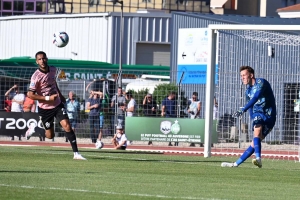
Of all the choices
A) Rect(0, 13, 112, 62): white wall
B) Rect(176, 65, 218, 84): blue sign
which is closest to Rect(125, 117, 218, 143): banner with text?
Rect(176, 65, 218, 84): blue sign

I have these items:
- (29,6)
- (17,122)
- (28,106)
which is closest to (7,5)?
(29,6)

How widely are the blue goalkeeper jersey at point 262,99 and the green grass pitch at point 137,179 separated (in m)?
0.99

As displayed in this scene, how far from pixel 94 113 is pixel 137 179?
49.1ft

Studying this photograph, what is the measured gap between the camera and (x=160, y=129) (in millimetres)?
27250

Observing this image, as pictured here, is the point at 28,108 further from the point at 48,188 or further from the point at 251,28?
the point at 48,188

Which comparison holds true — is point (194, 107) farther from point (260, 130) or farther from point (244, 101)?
point (260, 130)

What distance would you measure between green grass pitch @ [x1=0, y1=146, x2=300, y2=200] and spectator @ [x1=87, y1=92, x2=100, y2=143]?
973 centimetres

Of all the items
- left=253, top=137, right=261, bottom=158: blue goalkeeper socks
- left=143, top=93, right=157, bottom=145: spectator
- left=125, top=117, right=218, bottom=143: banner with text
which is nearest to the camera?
left=253, top=137, right=261, bottom=158: blue goalkeeper socks

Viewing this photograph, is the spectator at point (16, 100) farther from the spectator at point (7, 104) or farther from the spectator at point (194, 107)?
the spectator at point (194, 107)

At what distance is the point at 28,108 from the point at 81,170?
1536 centimetres

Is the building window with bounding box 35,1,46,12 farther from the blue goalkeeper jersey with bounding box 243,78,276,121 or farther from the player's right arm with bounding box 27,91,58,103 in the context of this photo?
the blue goalkeeper jersey with bounding box 243,78,276,121

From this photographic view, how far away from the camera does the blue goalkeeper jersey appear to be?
15.9 meters

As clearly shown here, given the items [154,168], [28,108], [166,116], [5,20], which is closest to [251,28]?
[154,168]

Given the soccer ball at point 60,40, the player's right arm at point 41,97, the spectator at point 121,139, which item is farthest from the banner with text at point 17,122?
the player's right arm at point 41,97
